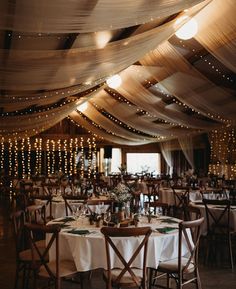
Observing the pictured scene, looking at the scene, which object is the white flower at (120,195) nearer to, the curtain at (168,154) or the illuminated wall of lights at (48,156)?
the illuminated wall of lights at (48,156)

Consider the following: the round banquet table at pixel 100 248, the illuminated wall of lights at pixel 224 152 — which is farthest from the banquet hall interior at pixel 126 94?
the illuminated wall of lights at pixel 224 152

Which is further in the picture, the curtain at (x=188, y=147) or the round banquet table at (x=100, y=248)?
the curtain at (x=188, y=147)

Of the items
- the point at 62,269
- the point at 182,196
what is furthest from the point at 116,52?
the point at 182,196

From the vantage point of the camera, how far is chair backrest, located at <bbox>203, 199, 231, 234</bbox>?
599 centimetres

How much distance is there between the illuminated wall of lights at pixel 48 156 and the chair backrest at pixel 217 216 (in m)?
12.3

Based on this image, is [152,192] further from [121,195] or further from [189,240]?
[189,240]

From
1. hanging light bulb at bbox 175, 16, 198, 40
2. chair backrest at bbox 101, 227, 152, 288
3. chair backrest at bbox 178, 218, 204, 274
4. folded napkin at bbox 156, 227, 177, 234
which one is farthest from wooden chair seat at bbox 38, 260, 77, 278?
hanging light bulb at bbox 175, 16, 198, 40

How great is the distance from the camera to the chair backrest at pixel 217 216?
599 centimetres

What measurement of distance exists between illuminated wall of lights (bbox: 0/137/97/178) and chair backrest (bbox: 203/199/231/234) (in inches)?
486

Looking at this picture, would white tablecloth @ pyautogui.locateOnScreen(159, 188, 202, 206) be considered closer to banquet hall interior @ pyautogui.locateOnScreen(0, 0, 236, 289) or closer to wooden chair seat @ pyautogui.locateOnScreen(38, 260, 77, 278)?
banquet hall interior @ pyautogui.locateOnScreen(0, 0, 236, 289)

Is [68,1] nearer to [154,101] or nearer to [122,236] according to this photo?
[122,236]

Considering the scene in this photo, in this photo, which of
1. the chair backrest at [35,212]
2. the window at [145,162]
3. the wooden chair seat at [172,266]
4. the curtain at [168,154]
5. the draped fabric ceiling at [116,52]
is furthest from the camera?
the window at [145,162]

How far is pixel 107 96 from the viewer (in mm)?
12766

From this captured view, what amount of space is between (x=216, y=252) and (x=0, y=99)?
4.23 meters
